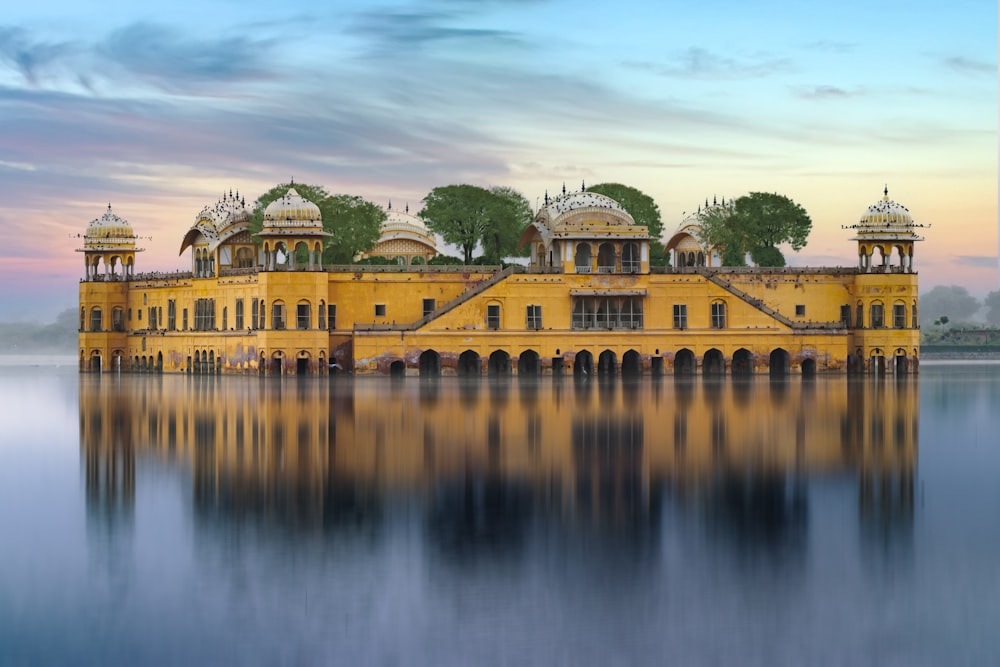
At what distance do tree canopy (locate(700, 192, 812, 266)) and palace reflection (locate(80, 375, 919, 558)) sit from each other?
32062 mm

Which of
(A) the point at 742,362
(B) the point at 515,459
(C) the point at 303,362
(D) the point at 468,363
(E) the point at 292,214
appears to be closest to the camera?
(B) the point at 515,459

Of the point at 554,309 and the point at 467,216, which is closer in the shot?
the point at 554,309

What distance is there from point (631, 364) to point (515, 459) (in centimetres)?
4797

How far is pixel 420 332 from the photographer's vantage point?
73938 mm

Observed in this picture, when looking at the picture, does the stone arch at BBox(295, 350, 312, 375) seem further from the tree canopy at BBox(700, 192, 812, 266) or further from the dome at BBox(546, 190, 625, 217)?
the tree canopy at BBox(700, 192, 812, 266)

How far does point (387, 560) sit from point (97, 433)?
72.9ft

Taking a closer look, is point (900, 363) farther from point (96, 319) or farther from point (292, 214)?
point (96, 319)

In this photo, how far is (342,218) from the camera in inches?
3393

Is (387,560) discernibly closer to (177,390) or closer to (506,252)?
(177,390)

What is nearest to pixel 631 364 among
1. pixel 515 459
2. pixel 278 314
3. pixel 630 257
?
pixel 630 257

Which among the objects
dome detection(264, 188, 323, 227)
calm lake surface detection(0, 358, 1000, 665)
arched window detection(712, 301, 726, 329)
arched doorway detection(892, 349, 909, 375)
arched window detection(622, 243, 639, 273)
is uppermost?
dome detection(264, 188, 323, 227)

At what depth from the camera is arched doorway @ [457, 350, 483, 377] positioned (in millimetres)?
77750

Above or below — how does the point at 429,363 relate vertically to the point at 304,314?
below

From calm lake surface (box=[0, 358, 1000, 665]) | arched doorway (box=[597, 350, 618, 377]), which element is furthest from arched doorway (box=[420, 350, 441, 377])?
calm lake surface (box=[0, 358, 1000, 665])
